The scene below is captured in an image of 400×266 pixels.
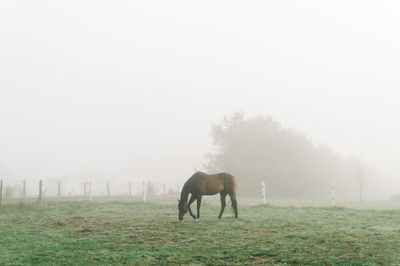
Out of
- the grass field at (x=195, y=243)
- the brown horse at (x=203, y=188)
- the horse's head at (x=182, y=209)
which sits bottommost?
the grass field at (x=195, y=243)

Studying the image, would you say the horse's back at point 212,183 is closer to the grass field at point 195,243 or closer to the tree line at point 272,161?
the grass field at point 195,243

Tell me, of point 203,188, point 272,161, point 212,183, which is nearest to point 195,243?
point 203,188

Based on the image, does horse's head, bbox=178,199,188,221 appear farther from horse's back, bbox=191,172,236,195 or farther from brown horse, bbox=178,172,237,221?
horse's back, bbox=191,172,236,195

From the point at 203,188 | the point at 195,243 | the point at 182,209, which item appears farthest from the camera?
the point at 182,209

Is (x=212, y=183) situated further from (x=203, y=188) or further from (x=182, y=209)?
(x=182, y=209)

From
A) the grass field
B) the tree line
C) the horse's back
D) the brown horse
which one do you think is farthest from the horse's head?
the tree line

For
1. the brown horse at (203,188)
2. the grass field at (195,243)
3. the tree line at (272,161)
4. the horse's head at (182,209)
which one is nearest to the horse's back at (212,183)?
the brown horse at (203,188)

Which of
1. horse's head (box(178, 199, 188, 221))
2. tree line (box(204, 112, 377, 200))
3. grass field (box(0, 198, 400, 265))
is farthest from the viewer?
tree line (box(204, 112, 377, 200))

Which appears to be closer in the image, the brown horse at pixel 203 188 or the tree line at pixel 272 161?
the brown horse at pixel 203 188

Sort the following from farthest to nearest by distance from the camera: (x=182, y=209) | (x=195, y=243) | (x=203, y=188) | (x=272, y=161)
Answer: (x=272, y=161) < (x=182, y=209) < (x=203, y=188) < (x=195, y=243)

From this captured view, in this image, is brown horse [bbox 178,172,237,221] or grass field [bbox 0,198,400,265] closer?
grass field [bbox 0,198,400,265]

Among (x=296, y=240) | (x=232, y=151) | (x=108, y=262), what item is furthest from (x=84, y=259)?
(x=232, y=151)

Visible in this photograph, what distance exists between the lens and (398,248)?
28.4 ft

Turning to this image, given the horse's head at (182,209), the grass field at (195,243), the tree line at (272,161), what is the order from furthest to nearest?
the tree line at (272,161) → the horse's head at (182,209) → the grass field at (195,243)
